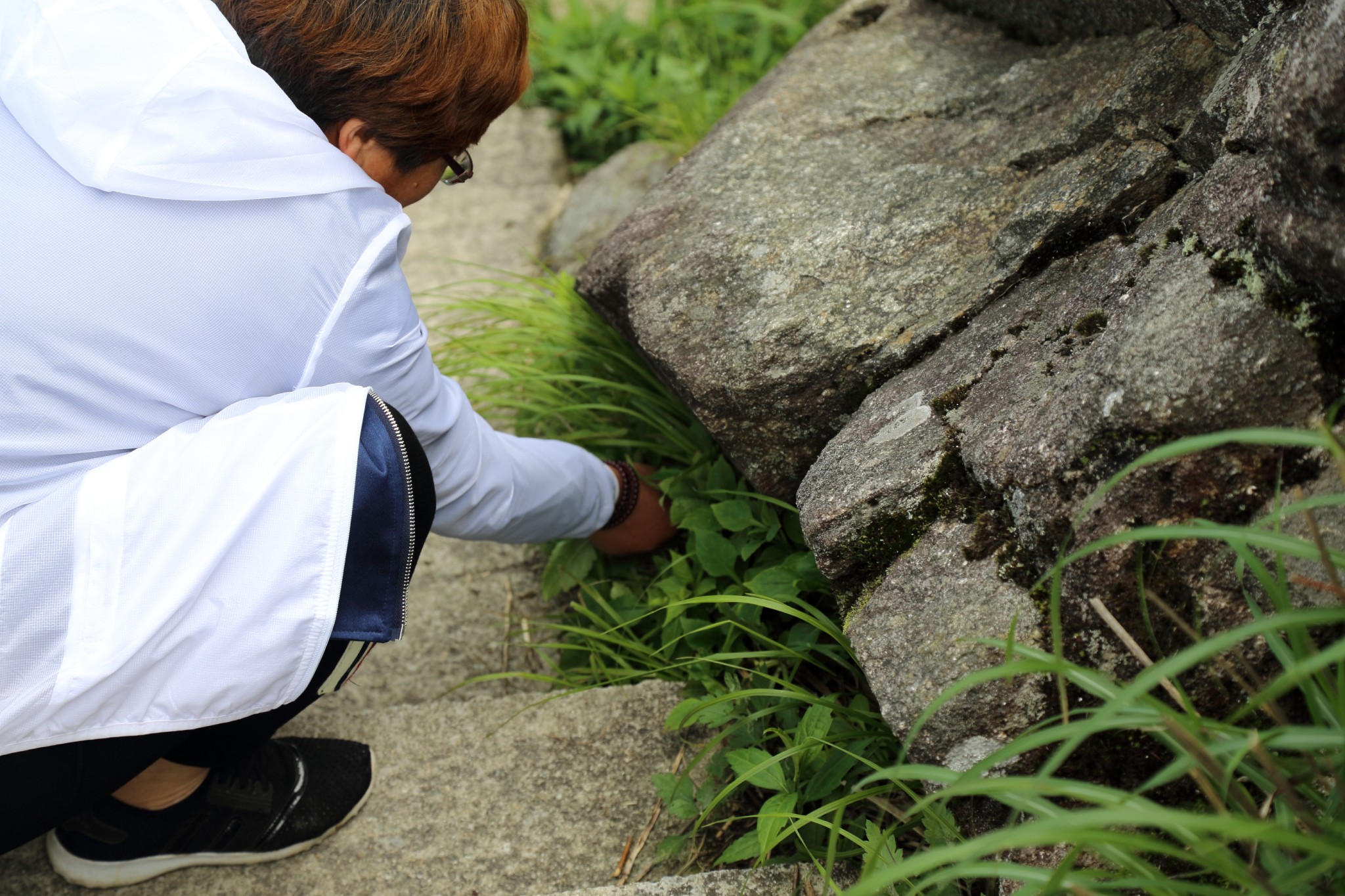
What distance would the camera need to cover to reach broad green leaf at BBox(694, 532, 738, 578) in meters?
1.77

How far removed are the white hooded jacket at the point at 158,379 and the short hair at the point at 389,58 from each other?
0.08 metres

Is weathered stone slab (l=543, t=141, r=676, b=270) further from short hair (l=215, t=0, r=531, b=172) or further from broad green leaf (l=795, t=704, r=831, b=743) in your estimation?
broad green leaf (l=795, t=704, r=831, b=743)

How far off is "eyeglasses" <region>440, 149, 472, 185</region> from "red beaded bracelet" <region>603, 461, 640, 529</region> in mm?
677

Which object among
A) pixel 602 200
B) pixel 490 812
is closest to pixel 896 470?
pixel 490 812

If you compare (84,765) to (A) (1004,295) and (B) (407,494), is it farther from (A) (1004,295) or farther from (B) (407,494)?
(A) (1004,295)

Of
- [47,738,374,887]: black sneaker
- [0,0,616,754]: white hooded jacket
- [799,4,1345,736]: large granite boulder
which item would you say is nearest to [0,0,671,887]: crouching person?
[0,0,616,754]: white hooded jacket

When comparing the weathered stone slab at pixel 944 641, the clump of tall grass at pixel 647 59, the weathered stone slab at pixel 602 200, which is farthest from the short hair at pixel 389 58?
the clump of tall grass at pixel 647 59

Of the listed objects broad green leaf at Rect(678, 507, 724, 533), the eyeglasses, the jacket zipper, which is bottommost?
broad green leaf at Rect(678, 507, 724, 533)

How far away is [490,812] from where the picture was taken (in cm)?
164

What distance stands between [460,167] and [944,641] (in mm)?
1030

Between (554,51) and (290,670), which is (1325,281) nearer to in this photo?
(290,670)

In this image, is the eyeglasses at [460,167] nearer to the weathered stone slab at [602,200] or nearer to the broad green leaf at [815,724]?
the broad green leaf at [815,724]

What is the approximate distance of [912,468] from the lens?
4.47 feet

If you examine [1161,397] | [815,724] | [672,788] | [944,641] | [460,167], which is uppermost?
[1161,397]
